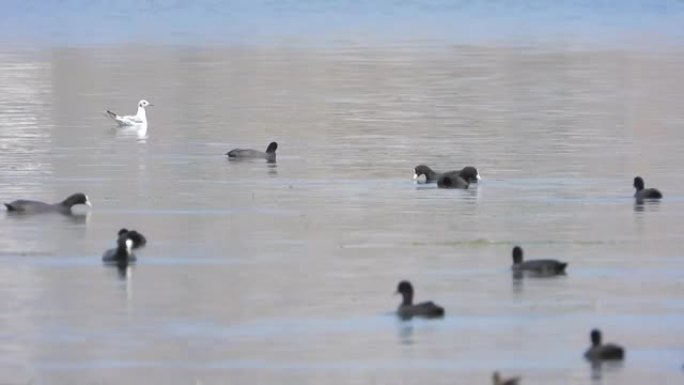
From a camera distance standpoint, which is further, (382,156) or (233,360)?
(382,156)

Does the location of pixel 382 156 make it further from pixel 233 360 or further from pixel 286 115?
pixel 233 360

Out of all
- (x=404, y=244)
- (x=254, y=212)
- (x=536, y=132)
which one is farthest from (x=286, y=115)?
(x=404, y=244)

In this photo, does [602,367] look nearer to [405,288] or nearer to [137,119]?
[405,288]

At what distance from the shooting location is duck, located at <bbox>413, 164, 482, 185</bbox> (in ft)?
101

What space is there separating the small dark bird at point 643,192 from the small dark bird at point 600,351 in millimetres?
10921

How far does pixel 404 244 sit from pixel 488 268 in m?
2.08

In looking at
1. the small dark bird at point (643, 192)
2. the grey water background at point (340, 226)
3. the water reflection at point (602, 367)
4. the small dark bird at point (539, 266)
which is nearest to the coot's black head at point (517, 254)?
the small dark bird at point (539, 266)

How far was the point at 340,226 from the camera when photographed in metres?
26.6

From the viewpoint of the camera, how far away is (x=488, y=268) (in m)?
23.1

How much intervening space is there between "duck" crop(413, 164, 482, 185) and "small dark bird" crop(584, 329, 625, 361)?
12.7 m

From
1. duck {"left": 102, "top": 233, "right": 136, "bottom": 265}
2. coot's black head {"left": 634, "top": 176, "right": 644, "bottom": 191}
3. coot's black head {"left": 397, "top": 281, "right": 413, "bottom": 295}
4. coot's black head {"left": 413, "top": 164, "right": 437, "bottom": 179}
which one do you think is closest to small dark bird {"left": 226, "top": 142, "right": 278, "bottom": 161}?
coot's black head {"left": 413, "top": 164, "right": 437, "bottom": 179}

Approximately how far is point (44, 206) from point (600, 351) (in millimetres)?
11840

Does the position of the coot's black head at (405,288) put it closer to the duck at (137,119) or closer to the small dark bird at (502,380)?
the small dark bird at (502,380)

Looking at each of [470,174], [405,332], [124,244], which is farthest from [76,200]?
[405,332]
